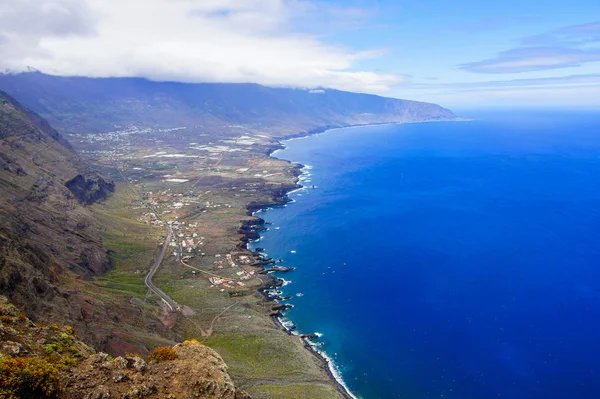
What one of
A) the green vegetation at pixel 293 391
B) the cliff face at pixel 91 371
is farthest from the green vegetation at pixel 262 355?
the cliff face at pixel 91 371

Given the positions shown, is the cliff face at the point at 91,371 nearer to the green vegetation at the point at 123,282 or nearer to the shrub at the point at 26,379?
the shrub at the point at 26,379

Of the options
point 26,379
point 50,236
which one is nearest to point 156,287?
point 50,236

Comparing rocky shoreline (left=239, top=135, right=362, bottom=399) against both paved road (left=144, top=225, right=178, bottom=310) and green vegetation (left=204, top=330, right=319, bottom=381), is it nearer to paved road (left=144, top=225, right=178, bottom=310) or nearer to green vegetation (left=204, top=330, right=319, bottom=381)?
green vegetation (left=204, top=330, right=319, bottom=381)

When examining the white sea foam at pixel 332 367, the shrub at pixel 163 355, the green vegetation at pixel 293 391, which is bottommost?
the white sea foam at pixel 332 367

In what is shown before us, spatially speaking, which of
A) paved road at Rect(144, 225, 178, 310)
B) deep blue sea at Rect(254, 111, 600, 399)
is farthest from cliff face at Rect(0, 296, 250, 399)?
paved road at Rect(144, 225, 178, 310)

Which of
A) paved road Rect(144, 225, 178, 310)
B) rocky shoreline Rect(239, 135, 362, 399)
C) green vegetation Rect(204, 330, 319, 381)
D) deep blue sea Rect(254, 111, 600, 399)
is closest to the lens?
green vegetation Rect(204, 330, 319, 381)
